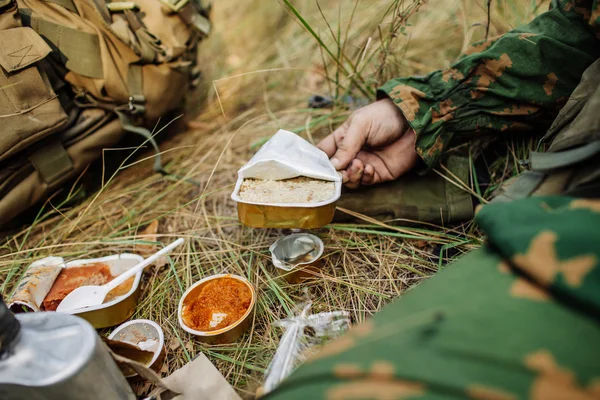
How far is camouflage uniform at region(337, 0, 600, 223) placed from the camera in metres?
1.58

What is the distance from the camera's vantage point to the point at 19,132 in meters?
1.68

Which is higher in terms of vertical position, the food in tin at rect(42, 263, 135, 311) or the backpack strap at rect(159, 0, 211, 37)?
the backpack strap at rect(159, 0, 211, 37)

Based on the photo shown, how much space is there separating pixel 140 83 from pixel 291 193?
1.20m

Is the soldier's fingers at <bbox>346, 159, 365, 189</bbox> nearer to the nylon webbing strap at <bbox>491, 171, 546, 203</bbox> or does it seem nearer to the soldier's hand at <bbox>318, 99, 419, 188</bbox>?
the soldier's hand at <bbox>318, 99, 419, 188</bbox>

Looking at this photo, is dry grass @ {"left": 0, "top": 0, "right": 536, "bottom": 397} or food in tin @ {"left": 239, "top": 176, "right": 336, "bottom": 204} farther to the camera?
dry grass @ {"left": 0, "top": 0, "right": 536, "bottom": 397}

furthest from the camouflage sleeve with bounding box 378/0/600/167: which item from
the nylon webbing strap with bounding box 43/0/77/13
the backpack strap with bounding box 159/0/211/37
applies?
the nylon webbing strap with bounding box 43/0/77/13

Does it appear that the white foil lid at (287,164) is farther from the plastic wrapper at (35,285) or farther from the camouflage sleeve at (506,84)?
the plastic wrapper at (35,285)

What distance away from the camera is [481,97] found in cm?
176

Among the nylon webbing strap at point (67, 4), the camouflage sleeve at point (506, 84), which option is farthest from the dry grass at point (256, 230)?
the nylon webbing strap at point (67, 4)

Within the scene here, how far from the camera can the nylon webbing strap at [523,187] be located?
1104 mm

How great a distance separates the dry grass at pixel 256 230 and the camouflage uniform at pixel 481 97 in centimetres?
13

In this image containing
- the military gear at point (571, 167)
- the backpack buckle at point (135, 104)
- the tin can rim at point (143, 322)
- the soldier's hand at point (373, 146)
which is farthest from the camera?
the backpack buckle at point (135, 104)

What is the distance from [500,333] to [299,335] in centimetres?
81

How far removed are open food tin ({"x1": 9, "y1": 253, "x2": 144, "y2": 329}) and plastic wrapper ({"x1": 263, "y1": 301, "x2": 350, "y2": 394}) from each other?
2.02 ft
